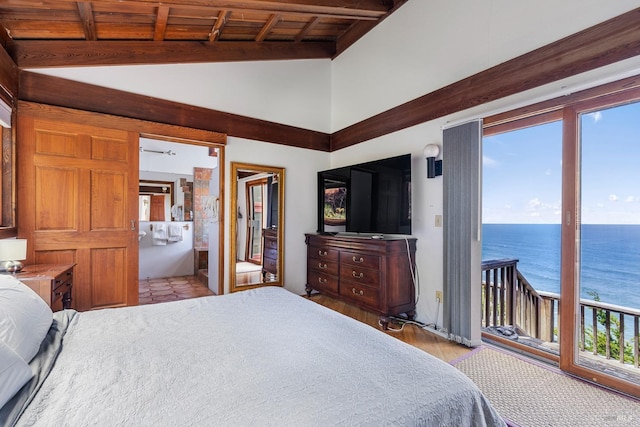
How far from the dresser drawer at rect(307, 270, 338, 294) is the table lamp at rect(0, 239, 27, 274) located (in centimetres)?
294

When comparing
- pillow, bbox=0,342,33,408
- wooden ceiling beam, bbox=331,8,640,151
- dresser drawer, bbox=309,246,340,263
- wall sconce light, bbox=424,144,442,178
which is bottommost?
dresser drawer, bbox=309,246,340,263

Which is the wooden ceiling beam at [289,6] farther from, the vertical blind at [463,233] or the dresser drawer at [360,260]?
the dresser drawer at [360,260]

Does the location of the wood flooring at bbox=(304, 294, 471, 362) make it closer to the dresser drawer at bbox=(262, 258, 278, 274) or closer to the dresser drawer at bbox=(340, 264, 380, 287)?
the dresser drawer at bbox=(340, 264, 380, 287)

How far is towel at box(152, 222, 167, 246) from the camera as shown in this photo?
5.30 meters

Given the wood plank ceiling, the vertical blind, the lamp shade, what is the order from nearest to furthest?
1. the lamp shade
2. the wood plank ceiling
3. the vertical blind

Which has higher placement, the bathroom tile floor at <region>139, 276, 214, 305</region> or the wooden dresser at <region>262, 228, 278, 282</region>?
the wooden dresser at <region>262, 228, 278, 282</region>

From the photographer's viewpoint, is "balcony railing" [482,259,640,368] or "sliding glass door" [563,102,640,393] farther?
"balcony railing" [482,259,640,368]

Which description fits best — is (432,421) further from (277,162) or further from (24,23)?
(24,23)

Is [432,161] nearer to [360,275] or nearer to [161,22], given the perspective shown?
[360,275]

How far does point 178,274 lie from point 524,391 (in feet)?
17.7

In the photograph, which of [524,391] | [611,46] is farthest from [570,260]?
[611,46]

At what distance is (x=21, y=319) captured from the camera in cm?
108

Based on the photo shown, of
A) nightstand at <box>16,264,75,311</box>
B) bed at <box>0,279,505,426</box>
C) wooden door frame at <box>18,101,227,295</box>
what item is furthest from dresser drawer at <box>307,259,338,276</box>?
nightstand at <box>16,264,75,311</box>

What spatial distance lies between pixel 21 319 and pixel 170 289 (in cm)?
375
